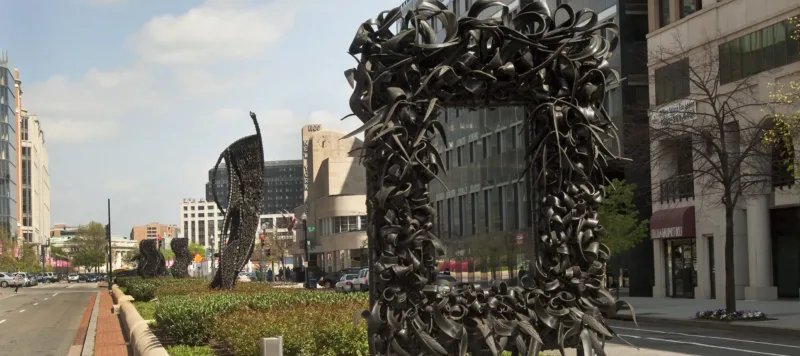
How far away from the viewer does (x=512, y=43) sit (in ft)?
30.4

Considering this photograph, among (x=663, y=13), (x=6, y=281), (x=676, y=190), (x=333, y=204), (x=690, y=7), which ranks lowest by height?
(x=6, y=281)

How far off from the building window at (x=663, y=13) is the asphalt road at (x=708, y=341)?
1824cm

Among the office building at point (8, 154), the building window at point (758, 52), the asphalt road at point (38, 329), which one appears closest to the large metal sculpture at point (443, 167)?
the asphalt road at point (38, 329)

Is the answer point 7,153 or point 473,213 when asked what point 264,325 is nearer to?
point 473,213

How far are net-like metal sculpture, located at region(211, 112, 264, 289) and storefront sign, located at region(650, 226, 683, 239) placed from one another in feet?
62.4

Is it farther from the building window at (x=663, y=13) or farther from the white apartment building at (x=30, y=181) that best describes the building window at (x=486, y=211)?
the white apartment building at (x=30, y=181)

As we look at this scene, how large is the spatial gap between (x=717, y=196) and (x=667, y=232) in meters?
3.77

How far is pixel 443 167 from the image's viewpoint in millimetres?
9102

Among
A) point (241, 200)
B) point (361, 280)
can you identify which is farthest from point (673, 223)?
point (241, 200)

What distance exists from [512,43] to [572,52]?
67 centimetres

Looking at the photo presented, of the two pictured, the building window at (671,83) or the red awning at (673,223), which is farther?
the red awning at (673,223)

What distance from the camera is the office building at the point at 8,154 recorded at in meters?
139

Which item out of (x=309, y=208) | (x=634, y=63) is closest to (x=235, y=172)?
(x=634, y=63)

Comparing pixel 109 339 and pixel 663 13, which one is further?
pixel 663 13
